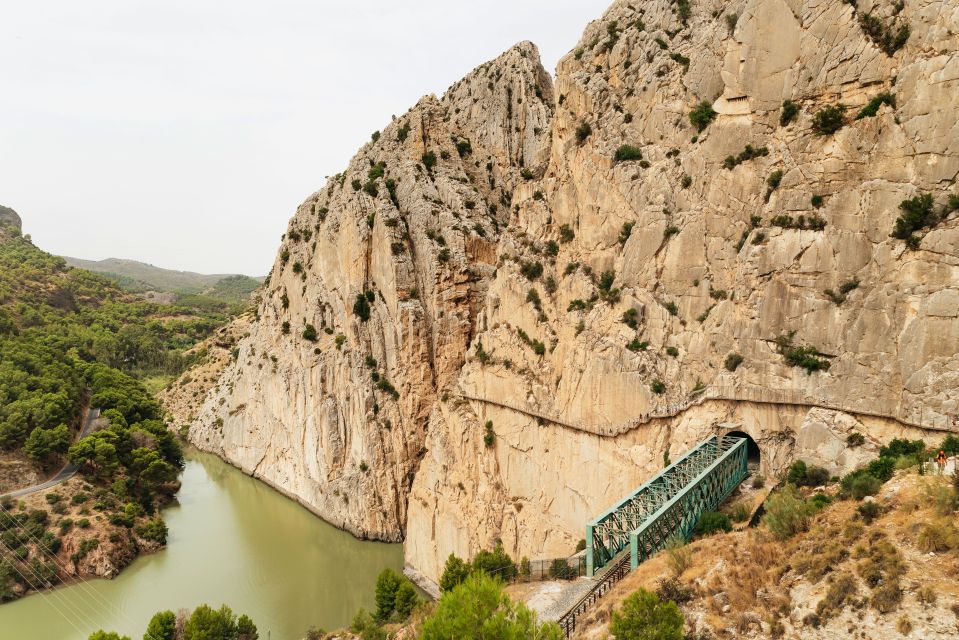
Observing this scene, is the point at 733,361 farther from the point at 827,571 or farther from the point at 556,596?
the point at 556,596

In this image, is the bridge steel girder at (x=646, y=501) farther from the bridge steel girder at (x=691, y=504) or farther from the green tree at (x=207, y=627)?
the green tree at (x=207, y=627)

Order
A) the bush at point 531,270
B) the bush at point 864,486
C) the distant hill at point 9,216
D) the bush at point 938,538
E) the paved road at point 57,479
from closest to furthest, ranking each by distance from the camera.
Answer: the bush at point 938,538, the bush at point 864,486, the bush at point 531,270, the paved road at point 57,479, the distant hill at point 9,216

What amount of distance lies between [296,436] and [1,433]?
18.8 meters

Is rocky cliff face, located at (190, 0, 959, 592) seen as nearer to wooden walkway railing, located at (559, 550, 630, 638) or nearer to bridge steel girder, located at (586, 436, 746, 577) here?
bridge steel girder, located at (586, 436, 746, 577)

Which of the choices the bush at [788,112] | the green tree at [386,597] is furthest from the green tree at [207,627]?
the bush at [788,112]

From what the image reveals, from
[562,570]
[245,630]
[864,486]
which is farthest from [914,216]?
[245,630]

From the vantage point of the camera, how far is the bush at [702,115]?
69.5 ft

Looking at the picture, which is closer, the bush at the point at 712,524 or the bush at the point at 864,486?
the bush at the point at 864,486

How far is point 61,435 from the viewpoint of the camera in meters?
38.2

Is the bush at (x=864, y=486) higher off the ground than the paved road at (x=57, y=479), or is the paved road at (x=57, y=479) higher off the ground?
the bush at (x=864, y=486)

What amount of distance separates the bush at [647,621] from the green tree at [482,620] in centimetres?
118

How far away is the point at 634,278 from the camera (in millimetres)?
22188

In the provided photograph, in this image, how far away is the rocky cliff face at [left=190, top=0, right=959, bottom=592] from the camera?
52.9 feet

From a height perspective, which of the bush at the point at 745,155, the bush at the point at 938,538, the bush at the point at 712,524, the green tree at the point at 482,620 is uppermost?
the bush at the point at 745,155
